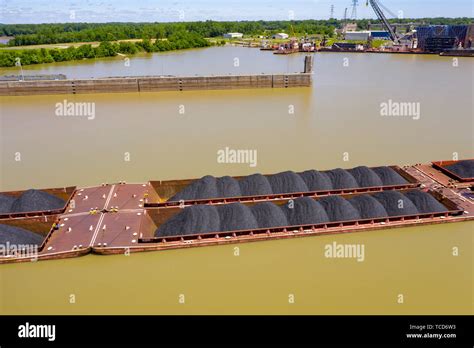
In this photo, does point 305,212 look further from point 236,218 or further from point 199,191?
point 199,191

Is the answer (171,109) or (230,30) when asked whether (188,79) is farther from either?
(230,30)

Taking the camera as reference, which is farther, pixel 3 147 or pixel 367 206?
pixel 3 147

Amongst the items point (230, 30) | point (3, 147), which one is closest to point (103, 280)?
point (3, 147)

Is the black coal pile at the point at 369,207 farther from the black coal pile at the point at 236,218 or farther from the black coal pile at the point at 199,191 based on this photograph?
the black coal pile at the point at 199,191

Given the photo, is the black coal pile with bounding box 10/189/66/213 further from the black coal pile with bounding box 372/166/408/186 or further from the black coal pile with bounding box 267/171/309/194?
the black coal pile with bounding box 372/166/408/186

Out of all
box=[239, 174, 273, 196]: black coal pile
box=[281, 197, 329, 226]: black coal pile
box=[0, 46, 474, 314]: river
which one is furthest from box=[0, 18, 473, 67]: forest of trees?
box=[281, 197, 329, 226]: black coal pile

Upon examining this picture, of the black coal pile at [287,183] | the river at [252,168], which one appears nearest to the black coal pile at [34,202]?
the river at [252,168]
